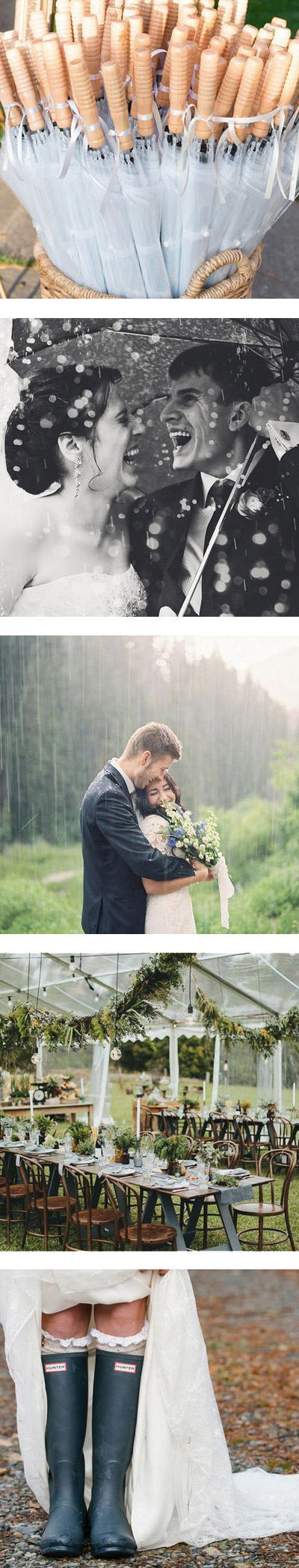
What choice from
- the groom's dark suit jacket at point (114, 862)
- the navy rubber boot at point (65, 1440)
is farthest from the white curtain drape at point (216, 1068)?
the navy rubber boot at point (65, 1440)

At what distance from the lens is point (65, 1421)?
1744 millimetres

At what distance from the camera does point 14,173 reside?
1560 millimetres

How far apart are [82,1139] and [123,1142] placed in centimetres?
6

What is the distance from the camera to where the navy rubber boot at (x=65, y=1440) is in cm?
173

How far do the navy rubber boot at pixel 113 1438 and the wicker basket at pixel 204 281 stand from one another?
4.95 ft

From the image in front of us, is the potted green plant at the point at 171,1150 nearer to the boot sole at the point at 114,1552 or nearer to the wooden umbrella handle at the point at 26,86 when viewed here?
the boot sole at the point at 114,1552

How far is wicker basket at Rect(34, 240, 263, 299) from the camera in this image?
160 cm

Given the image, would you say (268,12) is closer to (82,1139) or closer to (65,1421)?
(82,1139)

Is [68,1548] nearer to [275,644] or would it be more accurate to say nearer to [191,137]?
[275,644]

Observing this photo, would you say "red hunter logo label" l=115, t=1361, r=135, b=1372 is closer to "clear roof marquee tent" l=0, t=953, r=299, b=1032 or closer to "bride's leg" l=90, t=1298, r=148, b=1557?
"bride's leg" l=90, t=1298, r=148, b=1557

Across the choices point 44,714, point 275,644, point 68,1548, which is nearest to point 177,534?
point 275,644

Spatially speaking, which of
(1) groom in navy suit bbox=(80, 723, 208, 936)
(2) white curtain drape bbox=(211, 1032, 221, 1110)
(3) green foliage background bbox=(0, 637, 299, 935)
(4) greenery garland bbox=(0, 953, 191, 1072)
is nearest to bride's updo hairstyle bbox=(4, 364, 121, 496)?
(3) green foliage background bbox=(0, 637, 299, 935)

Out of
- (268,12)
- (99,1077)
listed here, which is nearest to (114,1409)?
(99,1077)

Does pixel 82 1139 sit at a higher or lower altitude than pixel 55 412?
lower
